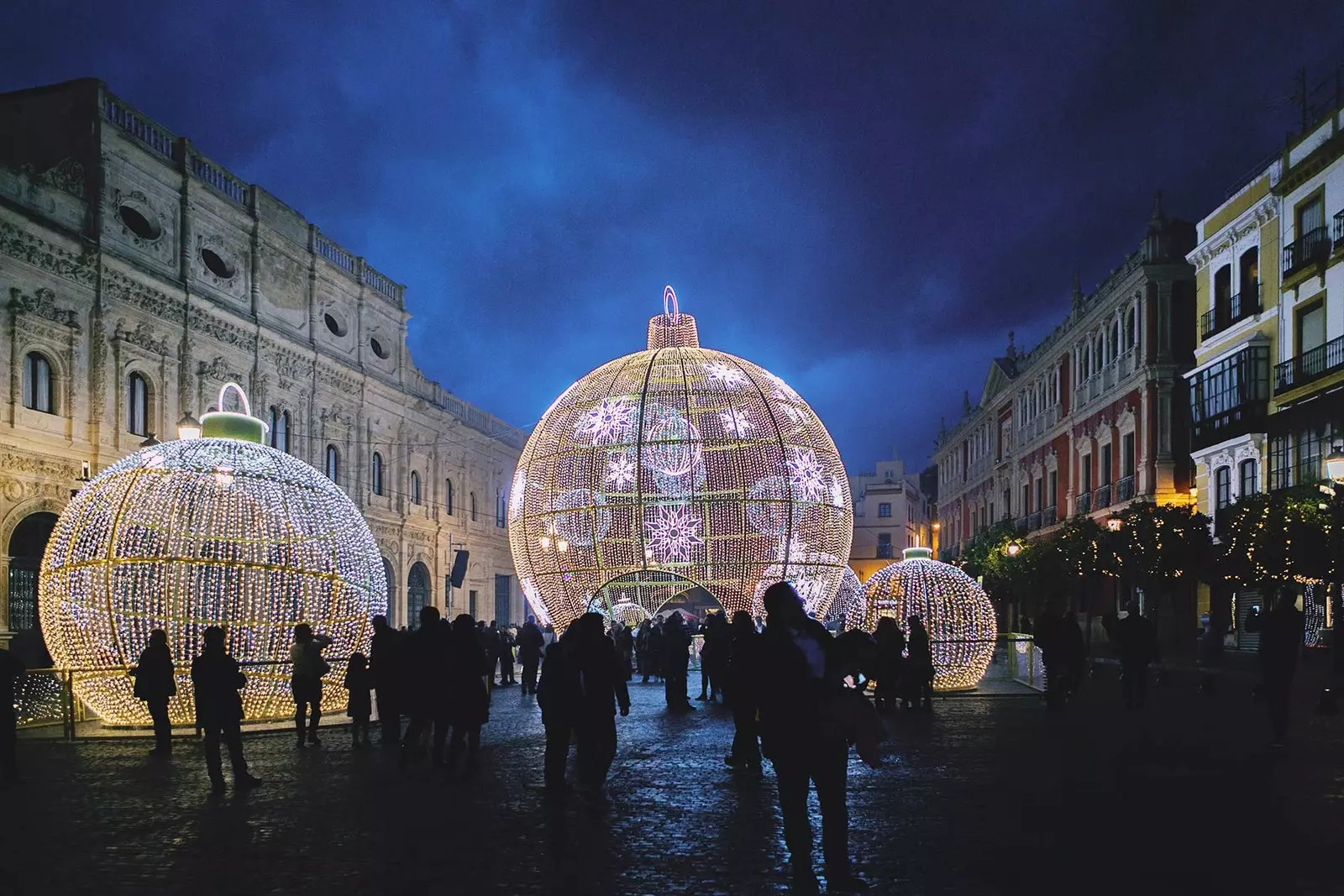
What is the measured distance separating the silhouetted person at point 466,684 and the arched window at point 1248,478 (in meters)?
24.4

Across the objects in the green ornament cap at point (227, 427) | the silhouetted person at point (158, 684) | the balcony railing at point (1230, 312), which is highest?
the balcony railing at point (1230, 312)

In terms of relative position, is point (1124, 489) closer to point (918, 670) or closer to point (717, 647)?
point (918, 670)

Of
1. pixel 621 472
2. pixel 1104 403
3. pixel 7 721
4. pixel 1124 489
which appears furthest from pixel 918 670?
pixel 1104 403

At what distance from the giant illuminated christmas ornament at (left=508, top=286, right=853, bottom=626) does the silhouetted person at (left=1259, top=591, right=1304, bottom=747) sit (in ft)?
34.0

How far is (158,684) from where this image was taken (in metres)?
12.2

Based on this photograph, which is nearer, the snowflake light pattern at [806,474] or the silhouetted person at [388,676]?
the silhouetted person at [388,676]

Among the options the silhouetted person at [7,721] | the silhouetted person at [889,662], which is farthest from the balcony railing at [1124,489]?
the silhouetted person at [7,721]

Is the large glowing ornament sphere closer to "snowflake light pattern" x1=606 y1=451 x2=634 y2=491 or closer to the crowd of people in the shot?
the crowd of people

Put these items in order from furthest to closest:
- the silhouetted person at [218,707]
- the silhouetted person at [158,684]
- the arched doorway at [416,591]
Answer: the arched doorway at [416,591] → the silhouetted person at [158,684] → the silhouetted person at [218,707]

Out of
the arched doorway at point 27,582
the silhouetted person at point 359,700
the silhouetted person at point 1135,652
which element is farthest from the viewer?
the arched doorway at point 27,582

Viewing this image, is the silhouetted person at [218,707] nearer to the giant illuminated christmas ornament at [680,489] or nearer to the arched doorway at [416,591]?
the giant illuminated christmas ornament at [680,489]

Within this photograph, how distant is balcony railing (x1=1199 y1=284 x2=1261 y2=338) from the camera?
2986cm

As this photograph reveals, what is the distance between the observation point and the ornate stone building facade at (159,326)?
25156 mm

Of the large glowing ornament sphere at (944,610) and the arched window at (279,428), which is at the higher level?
the arched window at (279,428)
